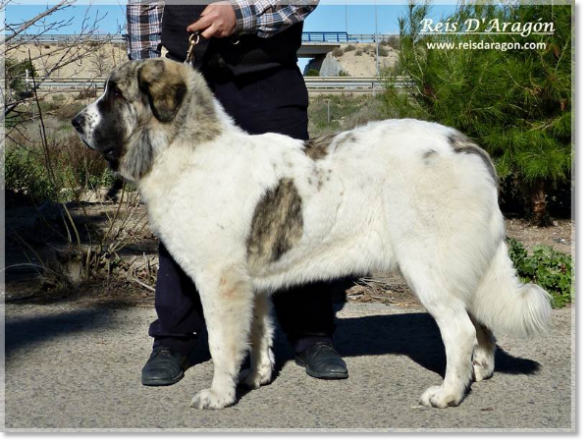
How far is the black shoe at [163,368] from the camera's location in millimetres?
4457

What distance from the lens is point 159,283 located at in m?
4.79

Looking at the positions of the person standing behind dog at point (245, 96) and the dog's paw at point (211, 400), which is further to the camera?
the person standing behind dog at point (245, 96)

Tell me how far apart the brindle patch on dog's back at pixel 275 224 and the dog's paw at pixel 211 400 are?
0.75 metres

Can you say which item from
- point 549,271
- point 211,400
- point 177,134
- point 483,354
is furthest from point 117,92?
point 549,271

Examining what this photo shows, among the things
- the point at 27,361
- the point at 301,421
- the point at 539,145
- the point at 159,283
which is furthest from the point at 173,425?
the point at 539,145

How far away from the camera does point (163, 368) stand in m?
4.51

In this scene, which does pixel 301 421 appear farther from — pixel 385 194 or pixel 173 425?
pixel 385 194

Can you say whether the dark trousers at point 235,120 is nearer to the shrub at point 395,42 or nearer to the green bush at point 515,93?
the green bush at point 515,93

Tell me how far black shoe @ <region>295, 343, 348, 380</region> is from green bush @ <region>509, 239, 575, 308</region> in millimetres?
2544

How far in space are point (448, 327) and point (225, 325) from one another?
1.24 metres

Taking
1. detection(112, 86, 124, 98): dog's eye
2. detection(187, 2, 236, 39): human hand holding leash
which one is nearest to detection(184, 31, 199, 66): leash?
detection(187, 2, 236, 39): human hand holding leash

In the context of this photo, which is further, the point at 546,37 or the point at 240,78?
the point at 546,37

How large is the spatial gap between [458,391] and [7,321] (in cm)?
356

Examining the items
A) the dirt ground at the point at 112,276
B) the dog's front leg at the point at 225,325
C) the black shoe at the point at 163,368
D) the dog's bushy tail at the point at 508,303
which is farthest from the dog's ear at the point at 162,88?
the dirt ground at the point at 112,276
